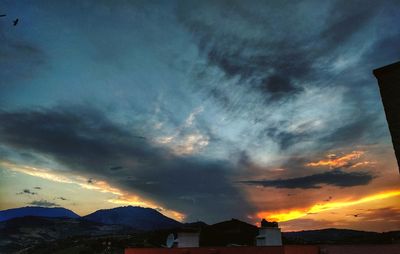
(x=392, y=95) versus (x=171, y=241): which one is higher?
(x=392, y=95)

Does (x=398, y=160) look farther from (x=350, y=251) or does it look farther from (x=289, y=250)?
(x=289, y=250)

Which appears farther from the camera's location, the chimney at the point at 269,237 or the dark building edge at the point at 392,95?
the chimney at the point at 269,237

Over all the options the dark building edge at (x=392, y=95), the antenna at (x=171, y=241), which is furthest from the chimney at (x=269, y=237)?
the dark building edge at (x=392, y=95)

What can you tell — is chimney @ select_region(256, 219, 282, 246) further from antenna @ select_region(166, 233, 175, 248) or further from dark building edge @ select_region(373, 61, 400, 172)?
dark building edge @ select_region(373, 61, 400, 172)

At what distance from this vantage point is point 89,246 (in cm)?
10838

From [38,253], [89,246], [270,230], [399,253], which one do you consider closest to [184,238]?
[270,230]

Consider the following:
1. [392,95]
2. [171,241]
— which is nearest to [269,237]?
[171,241]

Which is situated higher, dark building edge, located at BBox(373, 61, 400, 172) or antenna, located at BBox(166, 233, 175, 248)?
dark building edge, located at BBox(373, 61, 400, 172)

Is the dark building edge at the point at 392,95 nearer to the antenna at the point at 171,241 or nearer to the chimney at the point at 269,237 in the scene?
the chimney at the point at 269,237

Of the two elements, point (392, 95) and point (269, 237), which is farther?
point (269, 237)

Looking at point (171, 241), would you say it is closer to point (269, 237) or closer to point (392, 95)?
point (269, 237)

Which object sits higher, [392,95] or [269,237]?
[392,95]

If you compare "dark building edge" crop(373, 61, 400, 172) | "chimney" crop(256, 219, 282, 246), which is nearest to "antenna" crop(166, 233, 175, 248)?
"chimney" crop(256, 219, 282, 246)

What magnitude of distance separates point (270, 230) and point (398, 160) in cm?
1379
